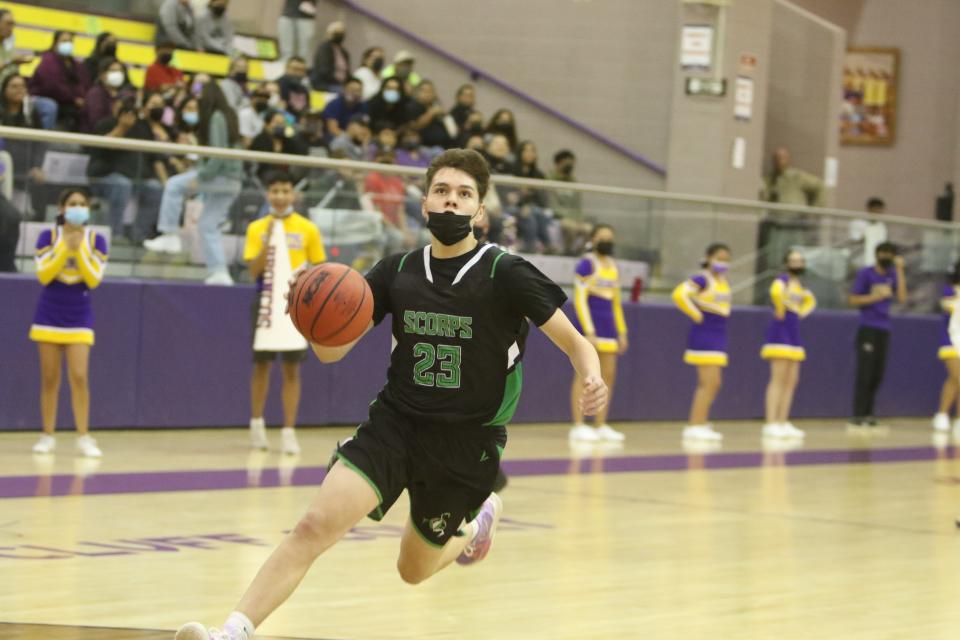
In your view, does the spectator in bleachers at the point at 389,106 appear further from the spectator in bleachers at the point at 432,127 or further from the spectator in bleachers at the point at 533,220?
the spectator in bleachers at the point at 533,220

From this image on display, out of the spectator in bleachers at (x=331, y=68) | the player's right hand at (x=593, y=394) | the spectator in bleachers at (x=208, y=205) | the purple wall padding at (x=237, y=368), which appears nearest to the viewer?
the player's right hand at (x=593, y=394)

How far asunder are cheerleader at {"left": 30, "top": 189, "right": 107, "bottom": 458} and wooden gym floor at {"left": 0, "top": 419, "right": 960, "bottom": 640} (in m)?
0.47

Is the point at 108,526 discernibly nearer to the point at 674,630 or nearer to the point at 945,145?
the point at 674,630

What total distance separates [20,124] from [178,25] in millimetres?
5272

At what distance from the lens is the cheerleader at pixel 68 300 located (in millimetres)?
11141

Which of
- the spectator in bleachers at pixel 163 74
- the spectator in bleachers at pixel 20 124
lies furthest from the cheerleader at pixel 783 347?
the spectator in bleachers at pixel 20 124

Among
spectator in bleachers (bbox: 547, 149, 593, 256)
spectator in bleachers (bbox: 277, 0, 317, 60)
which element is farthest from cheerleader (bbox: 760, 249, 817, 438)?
spectator in bleachers (bbox: 277, 0, 317, 60)

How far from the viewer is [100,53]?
1684cm

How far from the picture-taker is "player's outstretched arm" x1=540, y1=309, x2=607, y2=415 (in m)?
5.40

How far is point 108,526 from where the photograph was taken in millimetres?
8617

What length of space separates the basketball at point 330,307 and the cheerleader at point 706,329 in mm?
10130

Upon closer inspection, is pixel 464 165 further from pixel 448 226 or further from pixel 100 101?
pixel 100 101

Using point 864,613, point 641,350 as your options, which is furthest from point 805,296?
Result: point 864,613

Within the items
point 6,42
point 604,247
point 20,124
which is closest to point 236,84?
point 6,42
